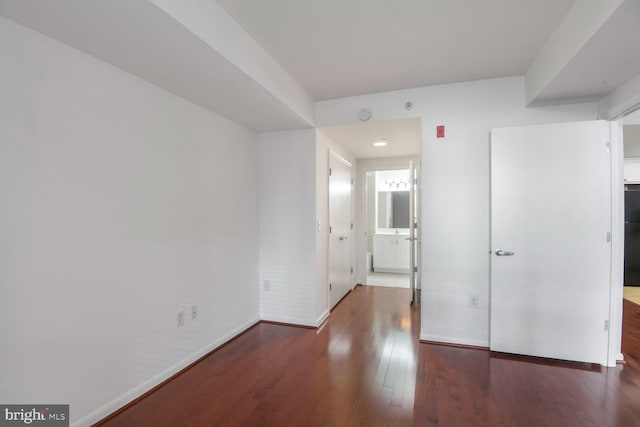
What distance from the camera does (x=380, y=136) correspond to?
3.53 metres

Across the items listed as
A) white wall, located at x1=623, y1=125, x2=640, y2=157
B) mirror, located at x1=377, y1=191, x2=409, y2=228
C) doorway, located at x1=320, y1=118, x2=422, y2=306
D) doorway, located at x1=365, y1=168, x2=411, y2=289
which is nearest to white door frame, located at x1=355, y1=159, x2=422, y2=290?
doorway, located at x1=320, y1=118, x2=422, y2=306

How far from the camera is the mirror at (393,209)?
622cm

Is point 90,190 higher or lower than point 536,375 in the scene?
higher

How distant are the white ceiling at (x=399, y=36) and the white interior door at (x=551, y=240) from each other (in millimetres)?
711

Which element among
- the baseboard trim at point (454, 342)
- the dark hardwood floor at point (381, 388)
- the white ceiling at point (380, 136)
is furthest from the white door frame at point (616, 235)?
the white ceiling at point (380, 136)

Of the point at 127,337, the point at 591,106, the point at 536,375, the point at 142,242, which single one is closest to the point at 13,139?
the point at 142,242

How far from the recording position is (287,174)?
3.30 m

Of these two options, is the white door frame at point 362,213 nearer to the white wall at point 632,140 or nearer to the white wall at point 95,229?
the white wall at point 95,229

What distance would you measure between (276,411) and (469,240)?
7.14ft

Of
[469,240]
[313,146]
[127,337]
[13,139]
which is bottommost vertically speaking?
[127,337]

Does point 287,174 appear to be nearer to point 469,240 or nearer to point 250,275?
point 250,275

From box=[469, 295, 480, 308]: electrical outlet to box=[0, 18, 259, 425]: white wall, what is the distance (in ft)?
8.04

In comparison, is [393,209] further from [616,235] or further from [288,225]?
[616,235]

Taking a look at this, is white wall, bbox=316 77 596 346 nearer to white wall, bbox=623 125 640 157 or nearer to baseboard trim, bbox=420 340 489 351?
baseboard trim, bbox=420 340 489 351
